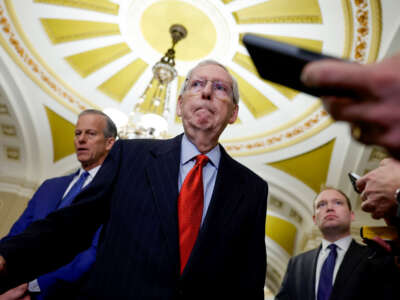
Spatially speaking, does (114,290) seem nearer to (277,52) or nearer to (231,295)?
(231,295)

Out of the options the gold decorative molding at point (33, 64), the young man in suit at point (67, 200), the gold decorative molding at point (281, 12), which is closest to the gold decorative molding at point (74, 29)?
the gold decorative molding at point (33, 64)

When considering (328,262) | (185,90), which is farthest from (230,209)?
(328,262)

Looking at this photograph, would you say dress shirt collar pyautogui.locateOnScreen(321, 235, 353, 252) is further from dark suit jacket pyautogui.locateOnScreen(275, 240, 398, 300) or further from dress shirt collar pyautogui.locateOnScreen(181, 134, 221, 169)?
dress shirt collar pyautogui.locateOnScreen(181, 134, 221, 169)

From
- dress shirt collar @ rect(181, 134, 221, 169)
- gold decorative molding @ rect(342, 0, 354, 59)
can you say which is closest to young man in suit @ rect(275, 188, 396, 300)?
dress shirt collar @ rect(181, 134, 221, 169)

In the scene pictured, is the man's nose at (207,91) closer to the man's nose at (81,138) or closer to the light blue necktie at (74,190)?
the light blue necktie at (74,190)

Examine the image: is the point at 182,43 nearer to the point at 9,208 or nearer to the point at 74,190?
the point at 74,190

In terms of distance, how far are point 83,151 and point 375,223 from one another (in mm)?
7271

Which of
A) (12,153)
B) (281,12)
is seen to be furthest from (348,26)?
(12,153)

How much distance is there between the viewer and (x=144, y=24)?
272 inches

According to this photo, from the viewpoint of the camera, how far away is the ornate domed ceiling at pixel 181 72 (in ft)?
19.2

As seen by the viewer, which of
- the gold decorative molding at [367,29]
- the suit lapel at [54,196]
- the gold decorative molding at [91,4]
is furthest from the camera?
the gold decorative molding at [91,4]

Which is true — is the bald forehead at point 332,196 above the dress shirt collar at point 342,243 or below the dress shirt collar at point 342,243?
above

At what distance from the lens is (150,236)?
122cm

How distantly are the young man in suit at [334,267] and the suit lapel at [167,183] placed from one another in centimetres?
151
